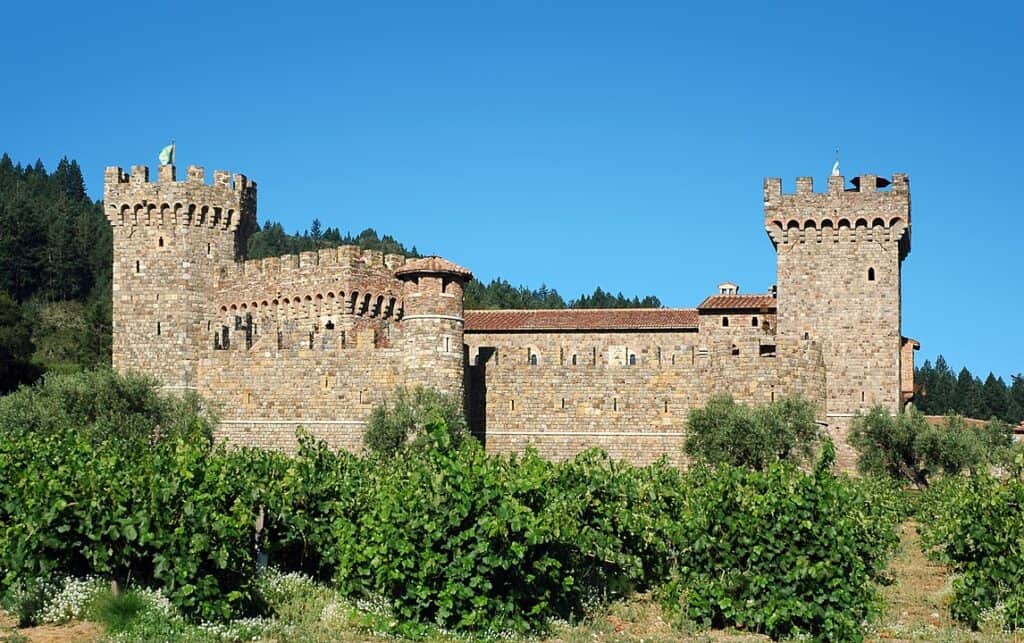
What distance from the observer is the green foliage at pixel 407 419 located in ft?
123

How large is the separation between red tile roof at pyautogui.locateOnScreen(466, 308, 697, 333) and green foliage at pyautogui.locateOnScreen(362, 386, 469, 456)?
13.5 meters

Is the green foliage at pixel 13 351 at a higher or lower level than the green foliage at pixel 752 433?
higher

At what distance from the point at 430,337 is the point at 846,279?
44.4ft

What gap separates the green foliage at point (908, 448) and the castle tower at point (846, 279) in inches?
41.7

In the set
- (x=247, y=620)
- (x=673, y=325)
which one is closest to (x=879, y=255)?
(x=673, y=325)

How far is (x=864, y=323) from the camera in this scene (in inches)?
1654

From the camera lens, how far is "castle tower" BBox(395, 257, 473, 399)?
38.2 metres

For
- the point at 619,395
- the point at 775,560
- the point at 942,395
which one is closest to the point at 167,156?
the point at 619,395

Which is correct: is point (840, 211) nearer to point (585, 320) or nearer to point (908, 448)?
point (908, 448)

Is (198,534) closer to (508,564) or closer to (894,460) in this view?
(508,564)

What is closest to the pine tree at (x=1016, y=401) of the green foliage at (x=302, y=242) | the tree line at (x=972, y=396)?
the tree line at (x=972, y=396)

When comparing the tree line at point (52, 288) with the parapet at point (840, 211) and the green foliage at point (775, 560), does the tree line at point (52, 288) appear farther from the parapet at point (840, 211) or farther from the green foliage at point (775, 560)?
the green foliage at point (775, 560)

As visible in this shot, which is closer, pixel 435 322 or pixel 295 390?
pixel 435 322

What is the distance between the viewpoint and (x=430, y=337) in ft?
126
